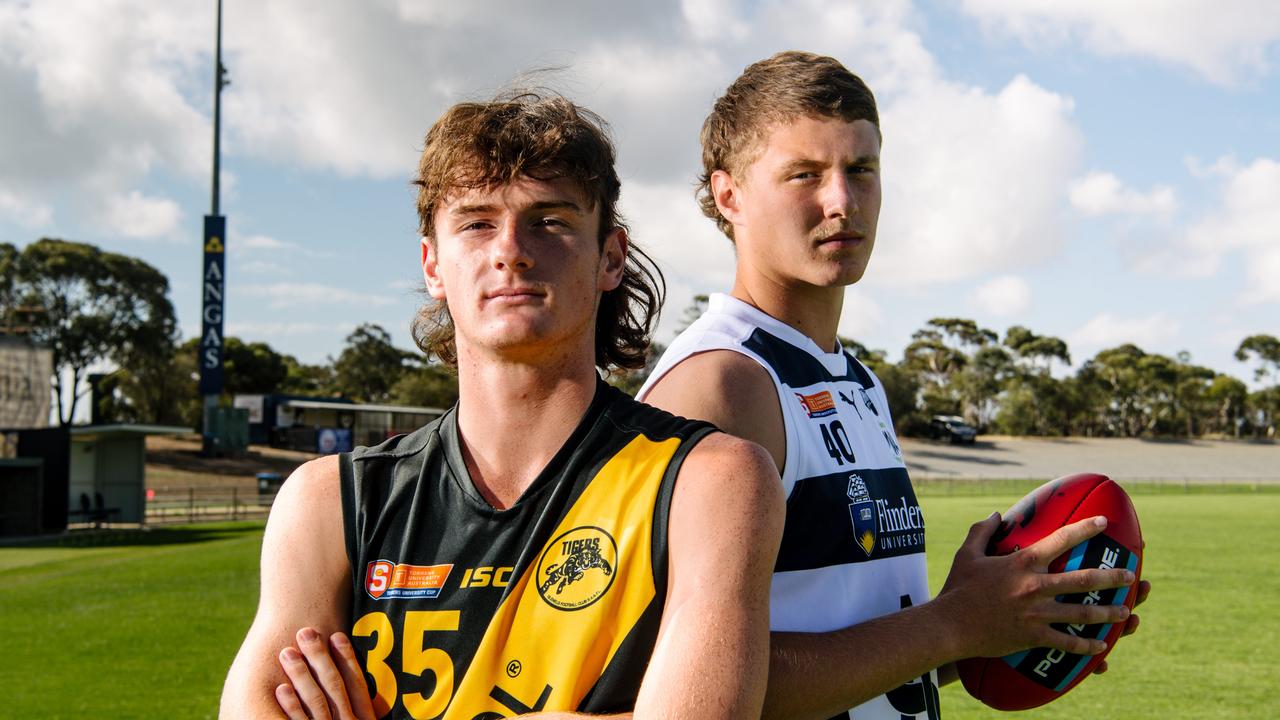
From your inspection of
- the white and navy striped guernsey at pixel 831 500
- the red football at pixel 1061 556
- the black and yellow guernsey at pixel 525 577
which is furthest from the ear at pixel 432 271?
the red football at pixel 1061 556

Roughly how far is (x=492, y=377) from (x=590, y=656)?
50 centimetres

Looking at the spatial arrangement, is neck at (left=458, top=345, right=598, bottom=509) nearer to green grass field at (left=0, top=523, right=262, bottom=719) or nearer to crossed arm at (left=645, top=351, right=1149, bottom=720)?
crossed arm at (left=645, top=351, right=1149, bottom=720)

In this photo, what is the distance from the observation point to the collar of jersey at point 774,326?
2150 mm

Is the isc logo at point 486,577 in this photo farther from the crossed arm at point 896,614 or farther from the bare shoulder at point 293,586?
the crossed arm at point 896,614

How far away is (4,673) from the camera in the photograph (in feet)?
27.0

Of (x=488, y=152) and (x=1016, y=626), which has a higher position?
(x=488, y=152)

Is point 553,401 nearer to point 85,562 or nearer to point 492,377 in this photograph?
point 492,377

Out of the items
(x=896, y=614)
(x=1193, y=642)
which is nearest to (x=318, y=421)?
(x=1193, y=642)

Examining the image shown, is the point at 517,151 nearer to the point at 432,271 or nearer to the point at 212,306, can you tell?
the point at 432,271

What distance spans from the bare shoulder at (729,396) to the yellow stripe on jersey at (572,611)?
243mm

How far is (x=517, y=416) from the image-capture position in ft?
5.74

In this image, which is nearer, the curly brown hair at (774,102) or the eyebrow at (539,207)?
the eyebrow at (539,207)

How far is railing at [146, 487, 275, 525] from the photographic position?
32.4 metres

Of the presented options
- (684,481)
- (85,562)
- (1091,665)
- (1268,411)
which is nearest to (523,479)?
(684,481)
